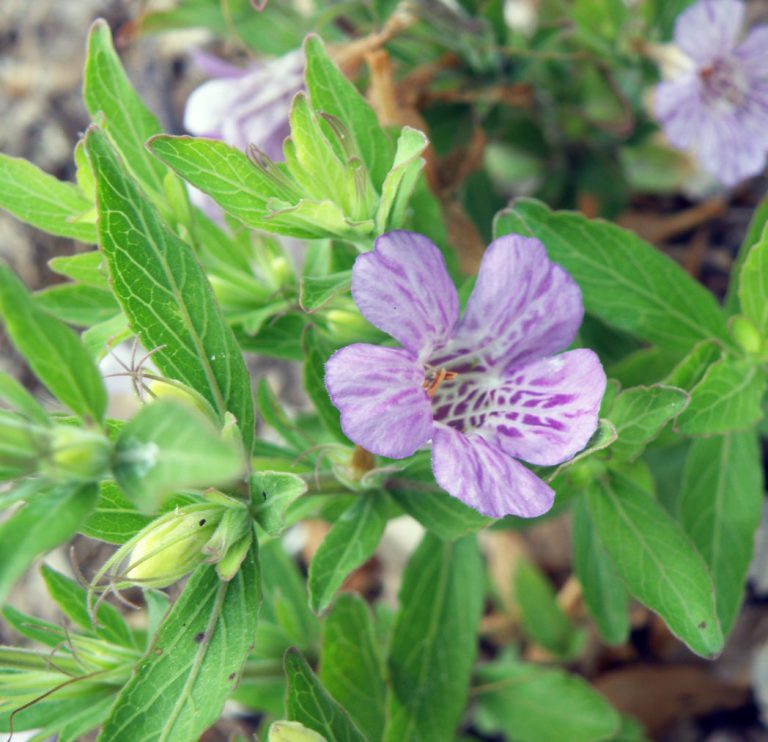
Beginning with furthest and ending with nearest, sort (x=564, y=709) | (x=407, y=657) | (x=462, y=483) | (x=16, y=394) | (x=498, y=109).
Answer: (x=498, y=109) < (x=564, y=709) < (x=407, y=657) < (x=462, y=483) < (x=16, y=394)

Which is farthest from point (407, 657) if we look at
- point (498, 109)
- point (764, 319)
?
point (498, 109)

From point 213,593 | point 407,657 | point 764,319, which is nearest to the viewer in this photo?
point 213,593

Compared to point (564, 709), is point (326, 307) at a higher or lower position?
higher

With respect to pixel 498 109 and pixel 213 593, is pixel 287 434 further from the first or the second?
pixel 498 109

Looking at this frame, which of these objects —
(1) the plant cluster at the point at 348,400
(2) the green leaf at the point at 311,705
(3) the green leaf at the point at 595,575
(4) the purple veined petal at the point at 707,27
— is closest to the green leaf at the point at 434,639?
(1) the plant cluster at the point at 348,400

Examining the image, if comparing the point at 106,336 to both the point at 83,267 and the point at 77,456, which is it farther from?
the point at 77,456

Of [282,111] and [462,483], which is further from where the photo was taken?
[282,111]

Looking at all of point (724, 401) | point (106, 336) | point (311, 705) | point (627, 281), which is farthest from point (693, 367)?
point (106, 336)
